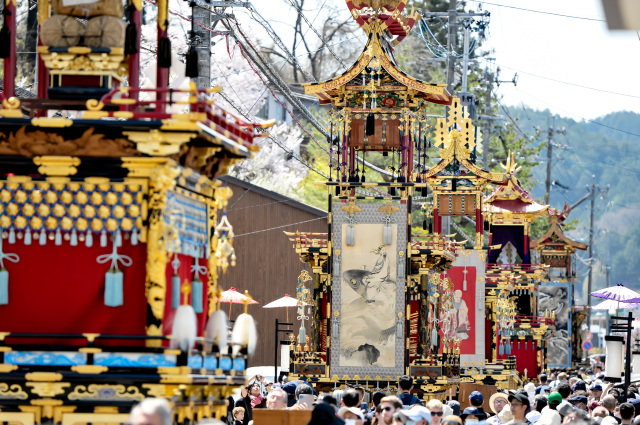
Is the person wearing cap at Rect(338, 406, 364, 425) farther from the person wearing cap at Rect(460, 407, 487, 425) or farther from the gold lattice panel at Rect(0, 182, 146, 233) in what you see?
the gold lattice panel at Rect(0, 182, 146, 233)

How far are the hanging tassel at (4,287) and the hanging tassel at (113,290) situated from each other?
→ 98 cm

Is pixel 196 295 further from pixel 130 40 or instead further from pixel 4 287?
pixel 130 40

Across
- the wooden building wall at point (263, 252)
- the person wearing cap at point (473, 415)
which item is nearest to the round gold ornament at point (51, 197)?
the person wearing cap at point (473, 415)

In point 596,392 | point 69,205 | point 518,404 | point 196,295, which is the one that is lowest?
point 596,392

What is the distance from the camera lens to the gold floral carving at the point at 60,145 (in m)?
11.4

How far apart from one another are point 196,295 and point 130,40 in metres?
2.74

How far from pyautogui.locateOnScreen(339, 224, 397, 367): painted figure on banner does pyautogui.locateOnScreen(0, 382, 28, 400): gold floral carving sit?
1727cm

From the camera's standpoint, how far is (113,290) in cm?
1134

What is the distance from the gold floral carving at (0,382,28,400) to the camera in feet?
36.2

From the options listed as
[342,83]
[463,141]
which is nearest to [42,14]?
[342,83]

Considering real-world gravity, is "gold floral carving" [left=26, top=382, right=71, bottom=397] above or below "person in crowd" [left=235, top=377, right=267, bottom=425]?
above

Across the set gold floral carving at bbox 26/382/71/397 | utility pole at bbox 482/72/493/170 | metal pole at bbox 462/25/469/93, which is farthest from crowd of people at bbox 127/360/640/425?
utility pole at bbox 482/72/493/170

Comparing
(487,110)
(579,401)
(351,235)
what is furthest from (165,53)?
(487,110)

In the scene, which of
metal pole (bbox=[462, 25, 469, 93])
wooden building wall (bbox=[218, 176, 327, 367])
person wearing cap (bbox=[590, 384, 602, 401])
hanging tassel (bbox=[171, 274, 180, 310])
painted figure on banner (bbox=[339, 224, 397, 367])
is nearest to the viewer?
hanging tassel (bbox=[171, 274, 180, 310])
